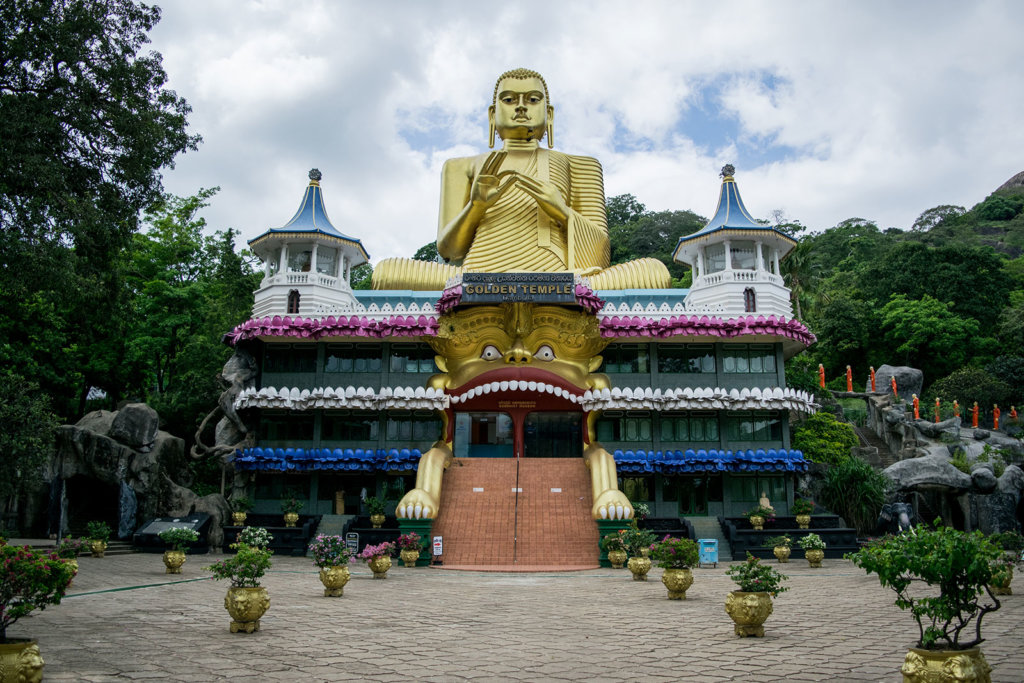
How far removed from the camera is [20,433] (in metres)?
18.4

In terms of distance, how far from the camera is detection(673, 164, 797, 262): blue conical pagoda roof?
2778 cm

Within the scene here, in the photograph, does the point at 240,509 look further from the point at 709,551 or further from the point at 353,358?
the point at 709,551

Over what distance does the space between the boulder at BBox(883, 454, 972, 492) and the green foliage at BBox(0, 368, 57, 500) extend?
1038 inches

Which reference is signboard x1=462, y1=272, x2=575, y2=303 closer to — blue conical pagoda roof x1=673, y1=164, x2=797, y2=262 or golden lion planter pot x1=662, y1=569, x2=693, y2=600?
blue conical pagoda roof x1=673, y1=164, x2=797, y2=262

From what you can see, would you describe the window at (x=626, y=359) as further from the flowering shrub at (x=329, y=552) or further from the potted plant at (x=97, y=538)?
the potted plant at (x=97, y=538)

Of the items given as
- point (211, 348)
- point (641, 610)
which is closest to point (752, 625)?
point (641, 610)

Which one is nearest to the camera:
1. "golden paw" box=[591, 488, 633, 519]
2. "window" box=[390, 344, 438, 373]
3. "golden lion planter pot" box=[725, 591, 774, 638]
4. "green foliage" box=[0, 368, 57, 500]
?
"golden lion planter pot" box=[725, 591, 774, 638]

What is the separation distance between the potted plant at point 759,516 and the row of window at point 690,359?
17.9 ft

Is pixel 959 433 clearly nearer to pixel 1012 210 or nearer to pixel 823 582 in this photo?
pixel 823 582

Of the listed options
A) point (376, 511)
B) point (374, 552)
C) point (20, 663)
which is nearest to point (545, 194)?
point (376, 511)

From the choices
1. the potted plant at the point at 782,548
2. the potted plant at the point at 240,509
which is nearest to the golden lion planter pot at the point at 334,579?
the potted plant at the point at 240,509

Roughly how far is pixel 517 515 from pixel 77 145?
558 inches

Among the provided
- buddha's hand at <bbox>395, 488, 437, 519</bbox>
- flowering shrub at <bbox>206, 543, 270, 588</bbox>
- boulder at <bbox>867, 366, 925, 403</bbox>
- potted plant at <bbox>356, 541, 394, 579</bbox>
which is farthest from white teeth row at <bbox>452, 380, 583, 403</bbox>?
boulder at <bbox>867, 366, 925, 403</bbox>

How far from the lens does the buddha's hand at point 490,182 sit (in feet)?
89.5
